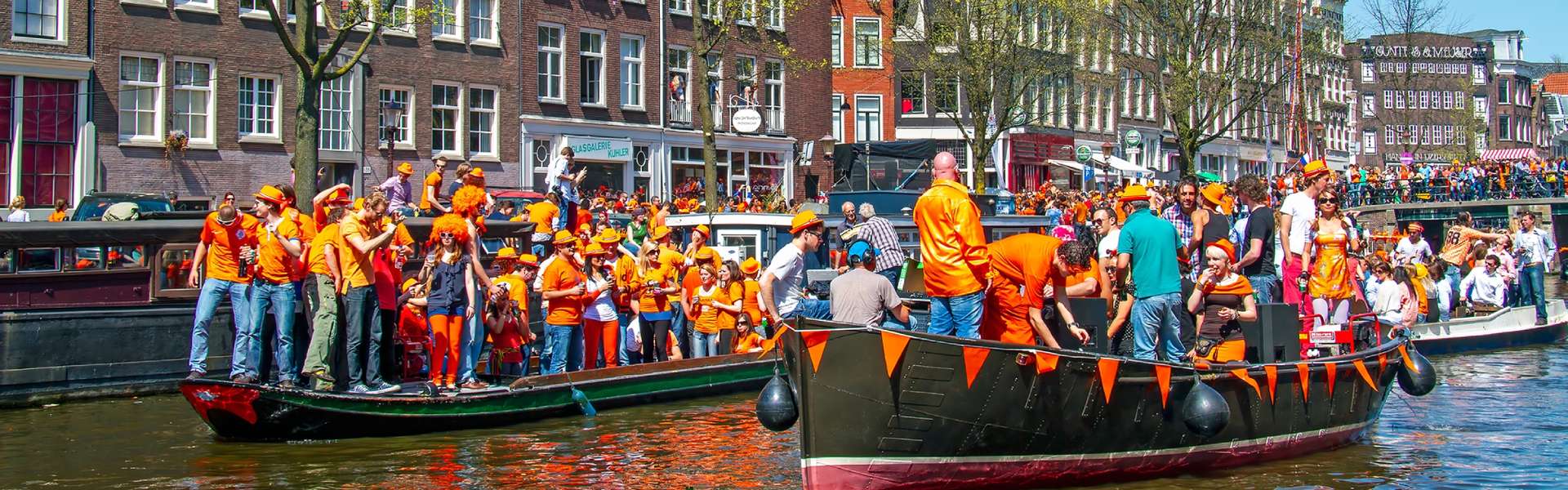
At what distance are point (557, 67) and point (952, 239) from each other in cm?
2666

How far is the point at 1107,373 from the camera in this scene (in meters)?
11.3

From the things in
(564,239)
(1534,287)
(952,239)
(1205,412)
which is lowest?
(1205,412)

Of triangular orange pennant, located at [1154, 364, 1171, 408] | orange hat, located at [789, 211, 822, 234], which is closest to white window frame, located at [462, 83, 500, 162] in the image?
orange hat, located at [789, 211, 822, 234]

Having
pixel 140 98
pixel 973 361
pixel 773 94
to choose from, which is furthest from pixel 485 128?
pixel 973 361

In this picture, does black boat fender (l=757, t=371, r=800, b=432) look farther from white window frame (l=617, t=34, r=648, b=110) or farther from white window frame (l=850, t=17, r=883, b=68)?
white window frame (l=850, t=17, r=883, b=68)

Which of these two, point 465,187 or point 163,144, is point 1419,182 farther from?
point 465,187

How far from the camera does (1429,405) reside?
57.7 ft

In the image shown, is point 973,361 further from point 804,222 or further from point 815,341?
point 804,222

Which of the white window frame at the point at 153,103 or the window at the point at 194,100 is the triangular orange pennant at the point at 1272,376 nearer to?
the white window frame at the point at 153,103

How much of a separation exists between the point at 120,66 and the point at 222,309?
39.9 ft

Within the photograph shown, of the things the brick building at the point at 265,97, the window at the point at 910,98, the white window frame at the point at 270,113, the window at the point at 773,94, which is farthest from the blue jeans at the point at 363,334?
the window at the point at 910,98

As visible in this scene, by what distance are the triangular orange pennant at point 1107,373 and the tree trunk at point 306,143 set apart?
14.8 m

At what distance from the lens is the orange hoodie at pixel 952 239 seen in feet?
35.0

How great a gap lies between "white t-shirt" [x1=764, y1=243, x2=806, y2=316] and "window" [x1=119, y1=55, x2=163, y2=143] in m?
18.3
